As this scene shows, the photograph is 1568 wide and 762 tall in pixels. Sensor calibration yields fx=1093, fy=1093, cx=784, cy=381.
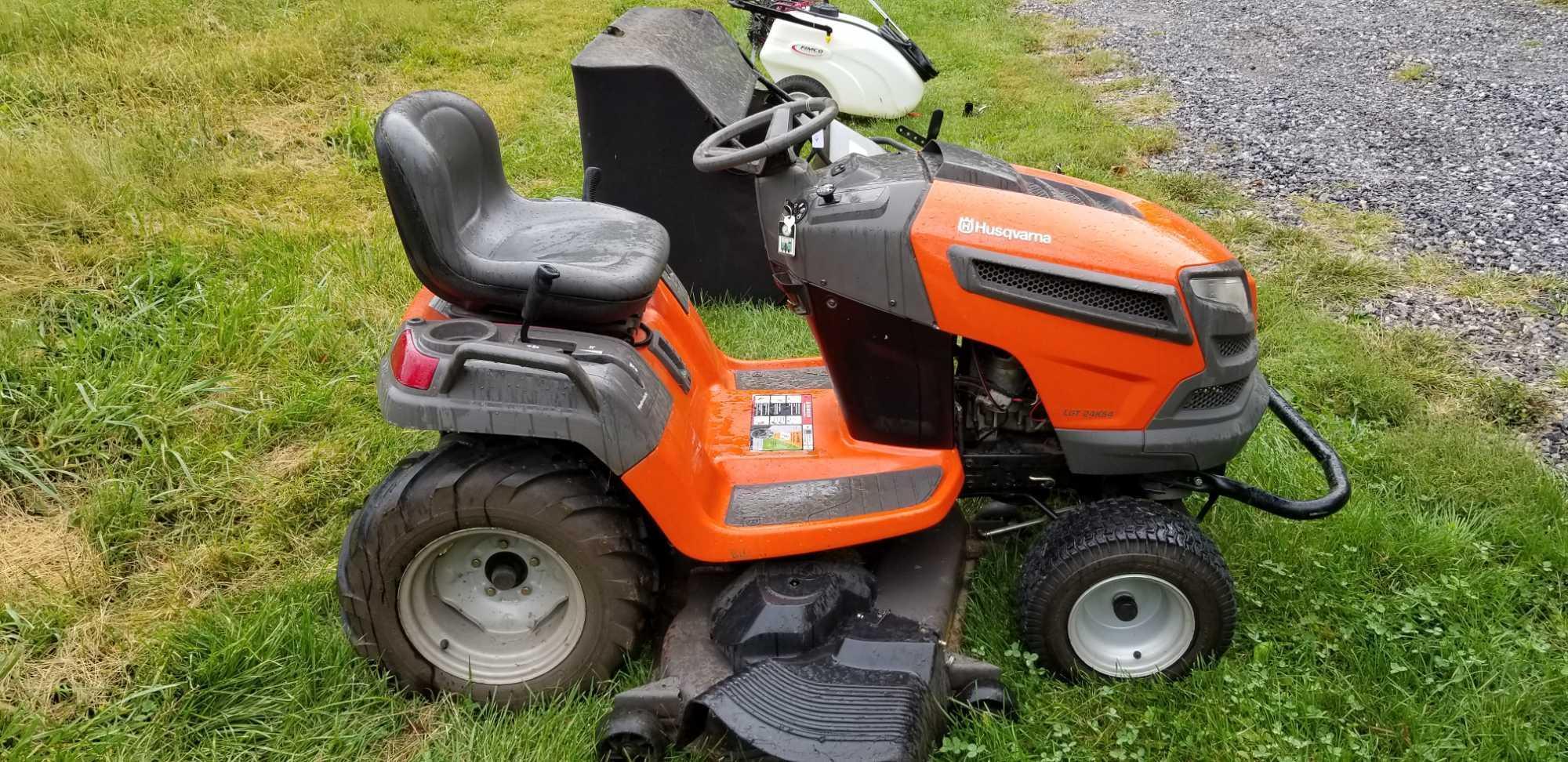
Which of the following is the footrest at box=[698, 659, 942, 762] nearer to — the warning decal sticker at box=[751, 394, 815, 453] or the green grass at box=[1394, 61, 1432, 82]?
the warning decal sticker at box=[751, 394, 815, 453]

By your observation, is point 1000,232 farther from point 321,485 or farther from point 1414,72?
point 1414,72

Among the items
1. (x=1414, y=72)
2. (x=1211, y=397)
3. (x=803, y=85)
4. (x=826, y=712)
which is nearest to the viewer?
(x=826, y=712)

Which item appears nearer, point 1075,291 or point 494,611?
point 1075,291

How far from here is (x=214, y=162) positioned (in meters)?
5.76

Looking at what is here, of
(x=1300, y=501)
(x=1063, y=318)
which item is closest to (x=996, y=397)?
(x=1063, y=318)

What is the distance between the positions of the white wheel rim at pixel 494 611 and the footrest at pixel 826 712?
50cm

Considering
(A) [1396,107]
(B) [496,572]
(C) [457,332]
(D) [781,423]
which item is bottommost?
(A) [1396,107]

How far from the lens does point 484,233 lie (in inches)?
117

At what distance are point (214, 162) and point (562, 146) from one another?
197cm

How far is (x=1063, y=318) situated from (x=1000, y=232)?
0.80 ft

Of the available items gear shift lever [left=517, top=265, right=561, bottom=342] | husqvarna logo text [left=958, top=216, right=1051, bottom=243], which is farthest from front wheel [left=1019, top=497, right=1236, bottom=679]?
gear shift lever [left=517, top=265, right=561, bottom=342]

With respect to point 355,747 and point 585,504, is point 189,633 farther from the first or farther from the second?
point 585,504

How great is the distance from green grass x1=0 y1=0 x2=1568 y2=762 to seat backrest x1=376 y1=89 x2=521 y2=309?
1.03 m

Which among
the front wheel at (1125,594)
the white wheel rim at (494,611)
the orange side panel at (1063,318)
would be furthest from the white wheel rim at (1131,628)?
the white wheel rim at (494,611)
